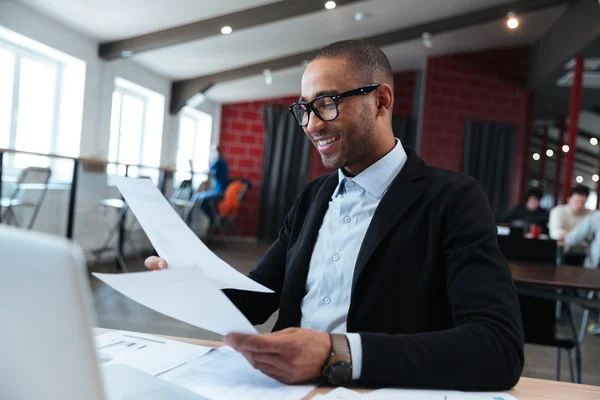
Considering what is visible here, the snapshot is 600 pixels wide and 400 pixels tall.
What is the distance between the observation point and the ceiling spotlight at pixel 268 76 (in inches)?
309

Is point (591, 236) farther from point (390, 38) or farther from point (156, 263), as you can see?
point (156, 263)

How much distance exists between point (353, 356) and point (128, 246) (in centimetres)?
687

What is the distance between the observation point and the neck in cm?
122

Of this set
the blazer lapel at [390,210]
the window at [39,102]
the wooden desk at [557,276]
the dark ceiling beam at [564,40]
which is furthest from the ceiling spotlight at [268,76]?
the blazer lapel at [390,210]

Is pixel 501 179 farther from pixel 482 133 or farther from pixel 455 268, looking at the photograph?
pixel 455 268

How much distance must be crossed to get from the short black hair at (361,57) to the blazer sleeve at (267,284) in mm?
343

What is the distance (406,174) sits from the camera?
3.83 ft

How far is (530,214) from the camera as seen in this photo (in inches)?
272

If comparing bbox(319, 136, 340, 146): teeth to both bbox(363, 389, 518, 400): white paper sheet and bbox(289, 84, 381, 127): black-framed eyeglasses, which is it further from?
bbox(363, 389, 518, 400): white paper sheet

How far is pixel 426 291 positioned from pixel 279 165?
29.8 feet

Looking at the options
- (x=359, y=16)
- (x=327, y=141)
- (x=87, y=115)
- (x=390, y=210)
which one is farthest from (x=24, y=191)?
(x=390, y=210)

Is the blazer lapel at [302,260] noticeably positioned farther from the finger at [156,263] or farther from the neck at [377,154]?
the finger at [156,263]

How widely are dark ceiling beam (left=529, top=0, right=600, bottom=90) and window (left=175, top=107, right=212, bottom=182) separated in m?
5.17

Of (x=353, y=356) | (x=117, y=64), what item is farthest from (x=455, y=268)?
(x=117, y=64)
